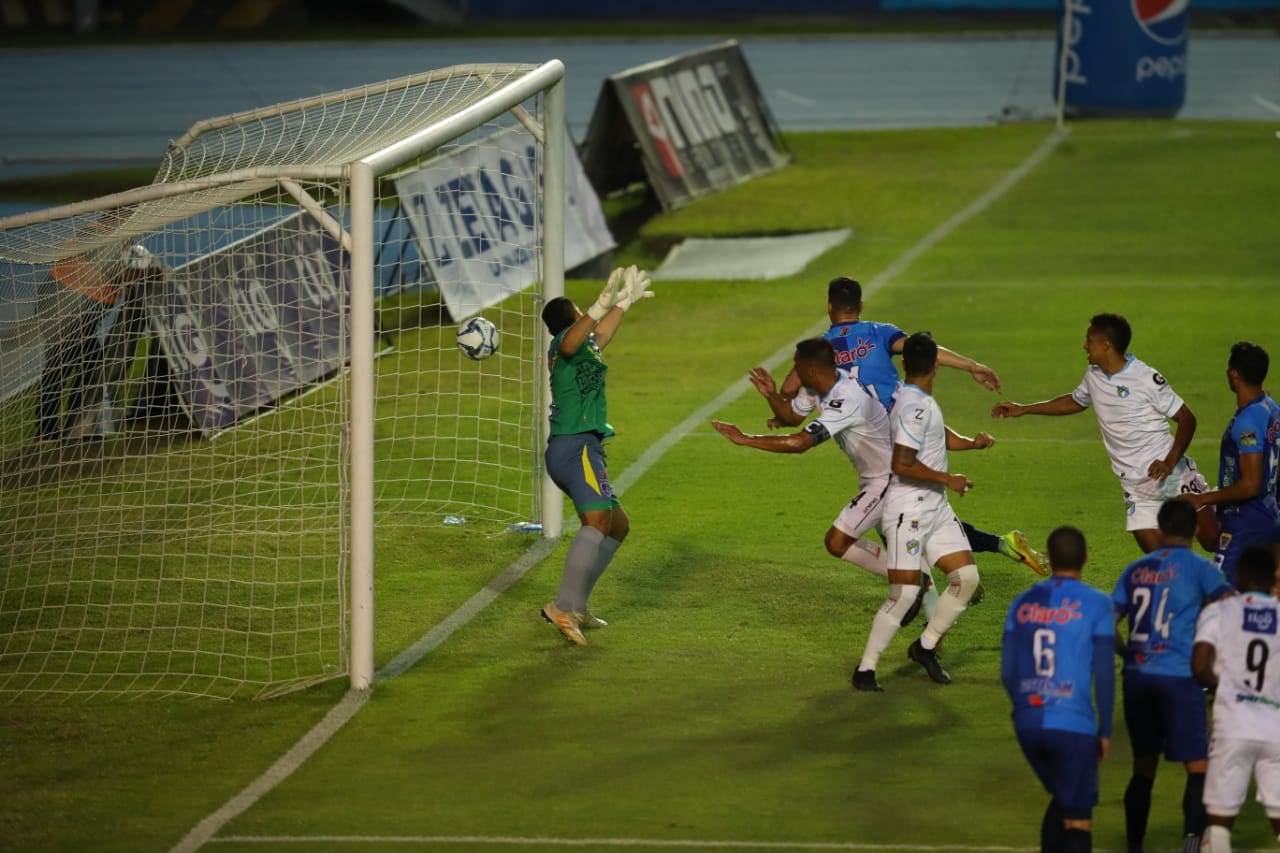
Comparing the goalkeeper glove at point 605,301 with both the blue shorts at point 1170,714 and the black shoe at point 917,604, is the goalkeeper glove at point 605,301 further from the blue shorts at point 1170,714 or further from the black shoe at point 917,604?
the blue shorts at point 1170,714

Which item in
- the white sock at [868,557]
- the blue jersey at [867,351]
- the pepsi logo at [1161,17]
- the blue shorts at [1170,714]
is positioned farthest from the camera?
the pepsi logo at [1161,17]

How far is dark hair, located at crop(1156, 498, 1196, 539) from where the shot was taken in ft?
22.8

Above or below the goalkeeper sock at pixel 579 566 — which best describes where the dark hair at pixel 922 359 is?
above

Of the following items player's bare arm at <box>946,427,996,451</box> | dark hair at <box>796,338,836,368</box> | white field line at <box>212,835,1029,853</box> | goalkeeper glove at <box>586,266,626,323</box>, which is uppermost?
goalkeeper glove at <box>586,266,626,323</box>

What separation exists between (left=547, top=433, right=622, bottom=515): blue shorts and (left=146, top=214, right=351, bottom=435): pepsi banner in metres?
4.34

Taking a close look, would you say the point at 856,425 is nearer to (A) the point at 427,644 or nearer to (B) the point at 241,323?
(A) the point at 427,644

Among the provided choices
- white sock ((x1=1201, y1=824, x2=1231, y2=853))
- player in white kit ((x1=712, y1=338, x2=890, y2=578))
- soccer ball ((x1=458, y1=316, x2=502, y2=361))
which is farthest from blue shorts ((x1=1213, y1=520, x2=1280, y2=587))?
soccer ball ((x1=458, y1=316, x2=502, y2=361))

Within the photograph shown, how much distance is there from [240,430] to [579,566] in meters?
5.89

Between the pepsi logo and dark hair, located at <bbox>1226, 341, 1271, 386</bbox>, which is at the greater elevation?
dark hair, located at <bbox>1226, 341, 1271, 386</bbox>

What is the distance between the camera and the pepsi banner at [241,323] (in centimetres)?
1427

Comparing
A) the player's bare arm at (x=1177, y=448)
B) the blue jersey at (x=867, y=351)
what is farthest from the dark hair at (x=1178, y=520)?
the blue jersey at (x=867, y=351)

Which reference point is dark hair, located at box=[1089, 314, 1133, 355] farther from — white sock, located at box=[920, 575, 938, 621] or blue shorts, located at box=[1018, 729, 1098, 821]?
blue shorts, located at box=[1018, 729, 1098, 821]

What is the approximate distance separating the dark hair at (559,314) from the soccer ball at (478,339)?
51.7 inches

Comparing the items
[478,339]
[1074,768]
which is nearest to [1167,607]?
[1074,768]
